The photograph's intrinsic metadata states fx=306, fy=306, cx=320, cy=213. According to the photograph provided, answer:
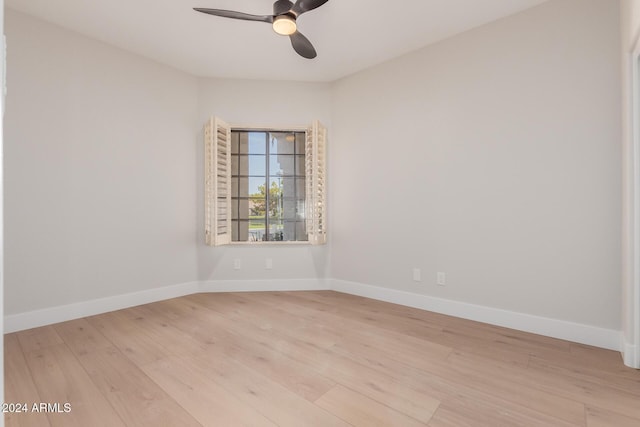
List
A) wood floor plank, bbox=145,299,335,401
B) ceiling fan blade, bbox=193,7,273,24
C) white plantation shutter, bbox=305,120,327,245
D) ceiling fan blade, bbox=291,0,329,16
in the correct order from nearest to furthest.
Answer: wood floor plank, bbox=145,299,335,401, ceiling fan blade, bbox=291,0,329,16, ceiling fan blade, bbox=193,7,273,24, white plantation shutter, bbox=305,120,327,245

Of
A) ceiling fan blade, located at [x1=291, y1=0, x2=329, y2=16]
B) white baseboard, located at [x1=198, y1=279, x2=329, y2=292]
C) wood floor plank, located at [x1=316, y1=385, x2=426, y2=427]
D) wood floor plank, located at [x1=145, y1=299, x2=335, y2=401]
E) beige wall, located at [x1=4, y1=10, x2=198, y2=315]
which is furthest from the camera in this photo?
white baseboard, located at [x1=198, y1=279, x2=329, y2=292]

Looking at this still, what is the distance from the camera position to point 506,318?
2.55 meters

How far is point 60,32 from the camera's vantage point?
2707 millimetres

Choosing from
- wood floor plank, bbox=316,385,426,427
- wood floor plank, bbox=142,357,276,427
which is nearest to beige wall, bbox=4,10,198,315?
wood floor plank, bbox=142,357,276,427

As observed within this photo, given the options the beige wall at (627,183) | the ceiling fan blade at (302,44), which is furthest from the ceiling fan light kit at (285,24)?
the beige wall at (627,183)

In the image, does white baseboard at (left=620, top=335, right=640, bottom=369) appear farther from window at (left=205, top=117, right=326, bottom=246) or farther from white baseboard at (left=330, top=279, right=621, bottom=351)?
window at (left=205, top=117, right=326, bottom=246)

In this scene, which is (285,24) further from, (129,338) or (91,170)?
(129,338)

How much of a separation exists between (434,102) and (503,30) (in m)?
0.75

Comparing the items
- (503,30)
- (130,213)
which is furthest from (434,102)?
(130,213)

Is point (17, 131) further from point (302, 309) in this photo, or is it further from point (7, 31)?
point (302, 309)

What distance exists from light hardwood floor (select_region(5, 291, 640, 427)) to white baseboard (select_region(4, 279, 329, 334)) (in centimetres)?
10

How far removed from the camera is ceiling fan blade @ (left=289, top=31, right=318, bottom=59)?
2404 millimetres

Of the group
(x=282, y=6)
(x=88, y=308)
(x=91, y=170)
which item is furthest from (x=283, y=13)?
(x=88, y=308)

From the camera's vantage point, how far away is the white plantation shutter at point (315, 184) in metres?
3.53
